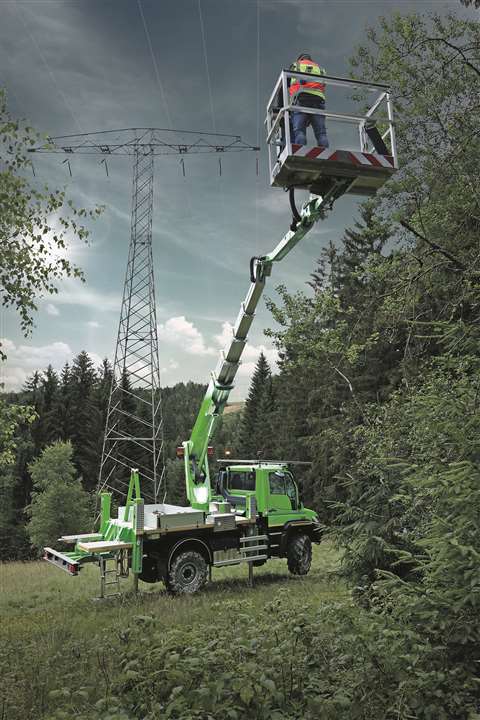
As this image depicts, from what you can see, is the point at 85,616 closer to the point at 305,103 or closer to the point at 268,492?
the point at 268,492

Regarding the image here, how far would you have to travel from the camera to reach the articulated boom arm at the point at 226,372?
815cm

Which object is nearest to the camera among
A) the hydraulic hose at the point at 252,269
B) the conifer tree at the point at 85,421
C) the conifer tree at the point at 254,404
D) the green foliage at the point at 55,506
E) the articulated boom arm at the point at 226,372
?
the articulated boom arm at the point at 226,372

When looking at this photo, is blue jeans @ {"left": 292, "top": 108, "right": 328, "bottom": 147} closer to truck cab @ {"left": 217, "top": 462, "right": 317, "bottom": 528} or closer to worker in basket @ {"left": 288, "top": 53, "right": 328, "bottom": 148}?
worker in basket @ {"left": 288, "top": 53, "right": 328, "bottom": 148}

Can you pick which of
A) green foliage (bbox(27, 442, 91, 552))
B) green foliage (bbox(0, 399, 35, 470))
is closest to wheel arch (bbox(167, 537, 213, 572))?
green foliage (bbox(0, 399, 35, 470))

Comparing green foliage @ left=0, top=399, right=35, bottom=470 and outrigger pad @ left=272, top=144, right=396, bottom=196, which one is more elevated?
outrigger pad @ left=272, top=144, right=396, bottom=196

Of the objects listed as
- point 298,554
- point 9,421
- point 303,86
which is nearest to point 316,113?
point 303,86

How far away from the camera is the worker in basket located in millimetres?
5848

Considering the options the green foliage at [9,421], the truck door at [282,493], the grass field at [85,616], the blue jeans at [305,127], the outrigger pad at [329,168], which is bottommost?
the grass field at [85,616]

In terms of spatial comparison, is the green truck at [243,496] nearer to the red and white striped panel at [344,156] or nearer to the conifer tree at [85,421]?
the red and white striped panel at [344,156]

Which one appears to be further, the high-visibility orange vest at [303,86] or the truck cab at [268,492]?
Result: the truck cab at [268,492]

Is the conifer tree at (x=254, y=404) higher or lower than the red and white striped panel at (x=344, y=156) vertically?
higher

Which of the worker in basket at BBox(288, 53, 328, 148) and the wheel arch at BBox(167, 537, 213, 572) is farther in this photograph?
the wheel arch at BBox(167, 537, 213, 572)

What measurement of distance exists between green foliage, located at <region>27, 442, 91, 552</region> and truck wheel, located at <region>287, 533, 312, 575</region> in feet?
54.0

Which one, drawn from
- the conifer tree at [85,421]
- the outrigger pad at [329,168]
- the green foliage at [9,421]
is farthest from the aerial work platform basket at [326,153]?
the conifer tree at [85,421]
